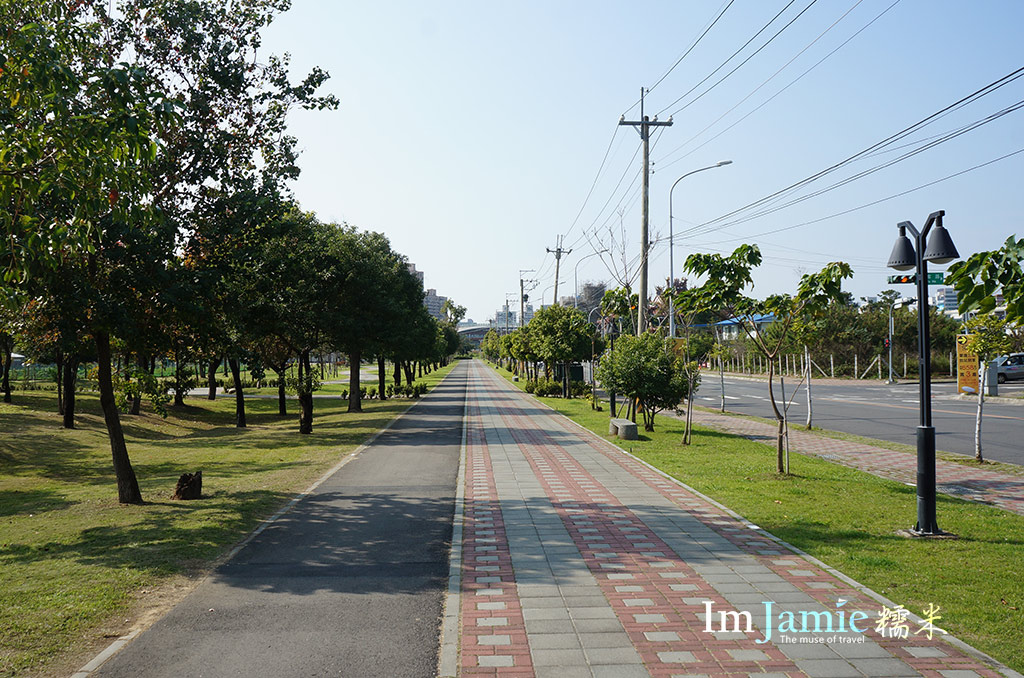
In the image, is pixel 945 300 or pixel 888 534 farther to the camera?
pixel 945 300

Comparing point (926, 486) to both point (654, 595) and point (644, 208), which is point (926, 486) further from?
point (644, 208)

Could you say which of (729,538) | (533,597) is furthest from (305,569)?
(729,538)

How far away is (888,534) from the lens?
8.06 metres

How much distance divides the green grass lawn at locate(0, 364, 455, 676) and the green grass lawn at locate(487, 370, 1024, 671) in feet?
20.8

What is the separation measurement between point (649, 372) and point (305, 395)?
11.0m

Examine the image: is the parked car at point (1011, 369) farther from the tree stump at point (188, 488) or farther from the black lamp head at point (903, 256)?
the tree stump at point (188, 488)

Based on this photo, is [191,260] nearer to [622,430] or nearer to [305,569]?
[305,569]

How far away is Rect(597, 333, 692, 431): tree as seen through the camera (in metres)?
19.4

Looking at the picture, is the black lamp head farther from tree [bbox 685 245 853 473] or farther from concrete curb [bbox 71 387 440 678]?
concrete curb [bbox 71 387 440 678]

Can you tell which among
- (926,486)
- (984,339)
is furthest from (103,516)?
(984,339)

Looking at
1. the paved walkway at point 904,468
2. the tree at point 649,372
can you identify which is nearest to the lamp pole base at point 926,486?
the paved walkway at point 904,468

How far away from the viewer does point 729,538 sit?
7.93 meters

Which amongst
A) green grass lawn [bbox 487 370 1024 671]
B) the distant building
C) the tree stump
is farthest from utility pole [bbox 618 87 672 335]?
the distant building

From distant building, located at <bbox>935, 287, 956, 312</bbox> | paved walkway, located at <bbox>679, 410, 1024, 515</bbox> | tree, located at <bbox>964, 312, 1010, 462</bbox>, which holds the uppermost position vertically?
distant building, located at <bbox>935, 287, 956, 312</bbox>
